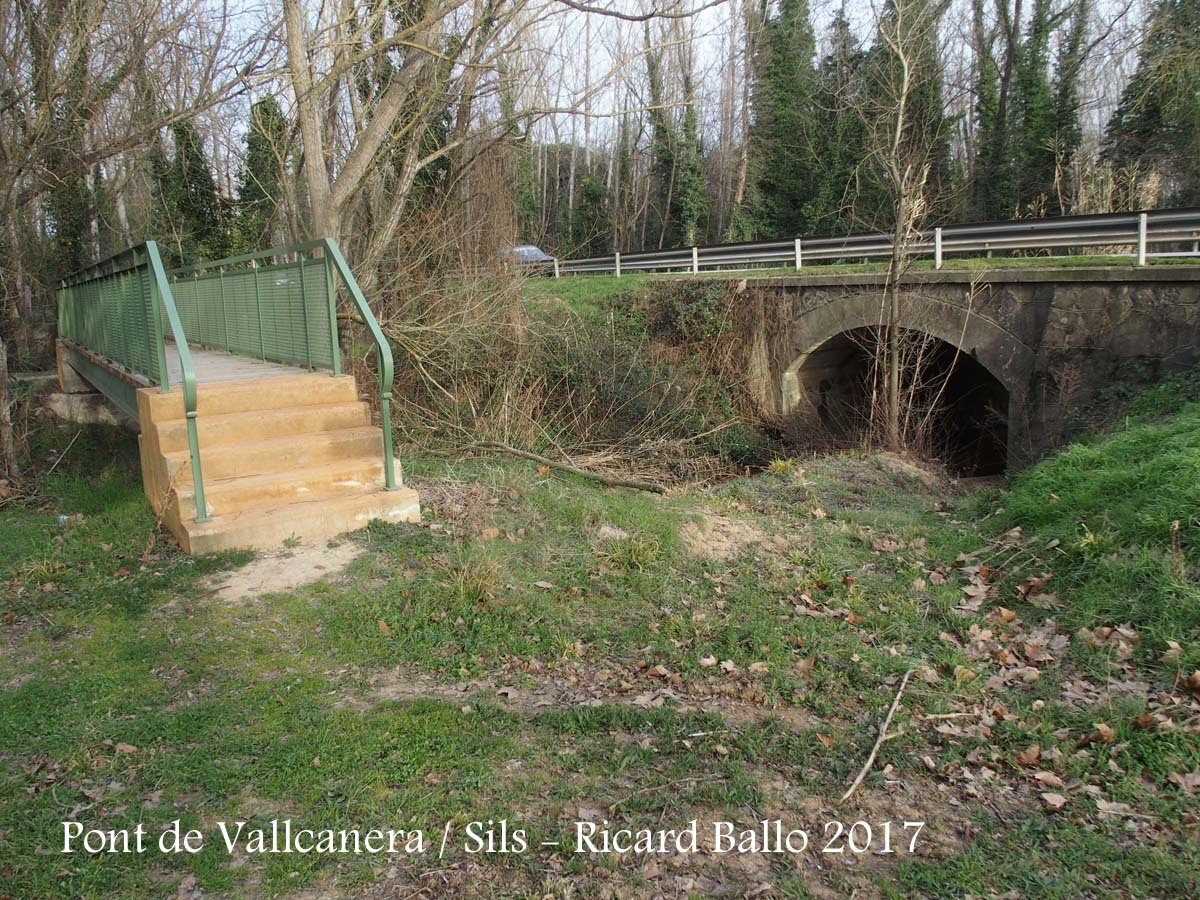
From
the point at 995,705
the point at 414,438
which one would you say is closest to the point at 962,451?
the point at 414,438

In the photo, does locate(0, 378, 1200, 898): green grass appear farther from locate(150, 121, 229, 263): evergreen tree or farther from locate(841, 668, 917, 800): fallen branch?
locate(150, 121, 229, 263): evergreen tree

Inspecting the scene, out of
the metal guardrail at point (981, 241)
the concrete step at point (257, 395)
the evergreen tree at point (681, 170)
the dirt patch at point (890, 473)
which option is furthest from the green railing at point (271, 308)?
the evergreen tree at point (681, 170)

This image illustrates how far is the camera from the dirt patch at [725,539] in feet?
22.0

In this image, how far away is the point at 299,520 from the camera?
639 cm

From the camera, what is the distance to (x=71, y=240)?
1695cm

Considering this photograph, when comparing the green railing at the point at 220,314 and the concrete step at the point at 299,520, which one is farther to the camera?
the green railing at the point at 220,314

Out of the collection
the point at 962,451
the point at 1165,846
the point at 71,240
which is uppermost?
the point at 71,240

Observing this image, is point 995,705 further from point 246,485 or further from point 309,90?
point 309,90

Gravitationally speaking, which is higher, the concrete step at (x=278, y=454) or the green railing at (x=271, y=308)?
the green railing at (x=271, y=308)

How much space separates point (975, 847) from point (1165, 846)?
26.8 inches

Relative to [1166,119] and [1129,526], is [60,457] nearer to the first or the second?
[1129,526]

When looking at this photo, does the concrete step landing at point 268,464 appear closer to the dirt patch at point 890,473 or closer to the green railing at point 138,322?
the green railing at point 138,322

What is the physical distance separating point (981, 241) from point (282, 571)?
543 inches

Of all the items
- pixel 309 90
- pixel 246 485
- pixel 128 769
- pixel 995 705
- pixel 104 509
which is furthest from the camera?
pixel 309 90
